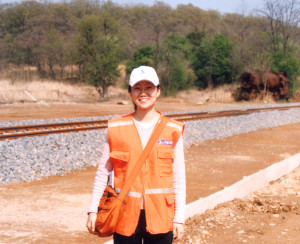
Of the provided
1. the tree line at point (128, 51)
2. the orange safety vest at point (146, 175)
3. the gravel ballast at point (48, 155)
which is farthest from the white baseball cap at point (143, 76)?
the tree line at point (128, 51)

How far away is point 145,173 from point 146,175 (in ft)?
0.05

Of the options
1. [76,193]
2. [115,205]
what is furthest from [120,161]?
[76,193]

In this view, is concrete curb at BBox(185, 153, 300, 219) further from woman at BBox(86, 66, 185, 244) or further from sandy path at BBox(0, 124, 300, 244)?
woman at BBox(86, 66, 185, 244)

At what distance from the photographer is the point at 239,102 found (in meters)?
37.0

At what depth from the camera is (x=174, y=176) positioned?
2727 millimetres

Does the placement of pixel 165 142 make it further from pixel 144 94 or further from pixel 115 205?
pixel 115 205

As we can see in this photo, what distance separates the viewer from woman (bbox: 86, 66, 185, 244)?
8.54ft

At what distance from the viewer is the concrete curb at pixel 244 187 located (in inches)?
252

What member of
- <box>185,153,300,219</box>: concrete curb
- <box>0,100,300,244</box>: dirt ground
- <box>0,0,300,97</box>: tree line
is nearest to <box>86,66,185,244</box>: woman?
<box>0,100,300,244</box>: dirt ground

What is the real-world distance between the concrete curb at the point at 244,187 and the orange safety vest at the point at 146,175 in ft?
7.51

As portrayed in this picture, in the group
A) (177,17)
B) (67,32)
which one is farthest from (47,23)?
(177,17)

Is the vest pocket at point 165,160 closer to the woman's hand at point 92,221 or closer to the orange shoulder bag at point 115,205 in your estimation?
the orange shoulder bag at point 115,205

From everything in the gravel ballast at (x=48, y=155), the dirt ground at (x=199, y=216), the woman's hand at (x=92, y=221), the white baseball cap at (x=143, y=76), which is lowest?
the dirt ground at (x=199, y=216)

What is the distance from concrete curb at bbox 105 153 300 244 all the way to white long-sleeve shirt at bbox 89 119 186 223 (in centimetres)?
219
